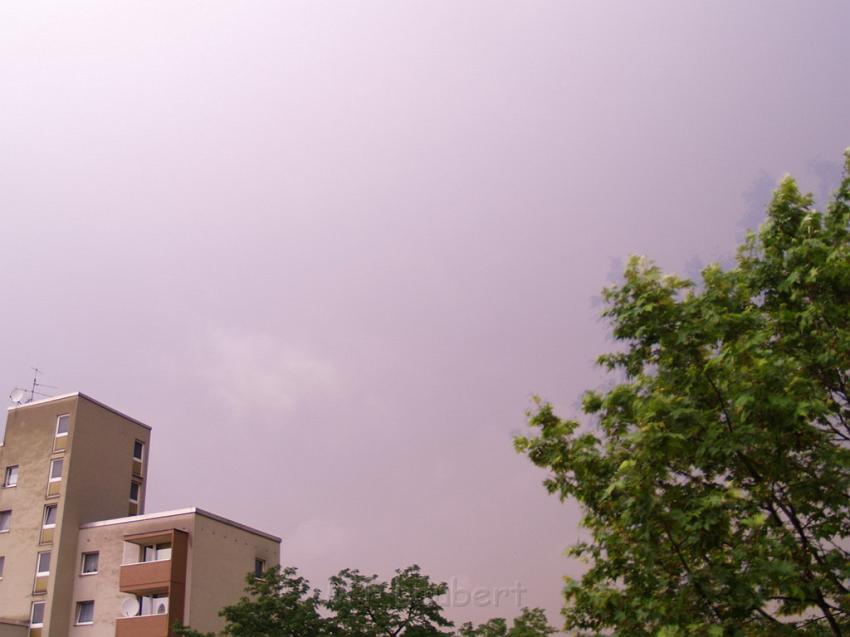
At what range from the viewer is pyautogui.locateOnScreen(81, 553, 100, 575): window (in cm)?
4166

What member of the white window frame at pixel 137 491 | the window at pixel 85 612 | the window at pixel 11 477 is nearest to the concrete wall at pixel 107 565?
the window at pixel 85 612

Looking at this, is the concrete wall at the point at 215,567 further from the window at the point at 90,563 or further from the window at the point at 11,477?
the window at the point at 11,477

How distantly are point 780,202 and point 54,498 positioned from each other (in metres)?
40.7

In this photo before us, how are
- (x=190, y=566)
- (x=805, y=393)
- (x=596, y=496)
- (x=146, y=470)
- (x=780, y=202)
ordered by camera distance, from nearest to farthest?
(x=805, y=393) < (x=596, y=496) < (x=780, y=202) < (x=190, y=566) < (x=146, y=470)

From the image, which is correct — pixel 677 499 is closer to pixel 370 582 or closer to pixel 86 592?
pixel 370 582

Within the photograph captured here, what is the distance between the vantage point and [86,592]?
4109cm

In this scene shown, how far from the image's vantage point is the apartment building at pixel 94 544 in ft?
129

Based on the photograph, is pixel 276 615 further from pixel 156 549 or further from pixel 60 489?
pixel 60 489

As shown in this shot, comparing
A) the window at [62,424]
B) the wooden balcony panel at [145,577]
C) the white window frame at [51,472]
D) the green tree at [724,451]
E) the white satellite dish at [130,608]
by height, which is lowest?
the green tree at [724,451]

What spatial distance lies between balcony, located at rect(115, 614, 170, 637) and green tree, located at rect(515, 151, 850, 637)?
30.0m

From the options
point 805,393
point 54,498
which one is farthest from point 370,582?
point 805,393

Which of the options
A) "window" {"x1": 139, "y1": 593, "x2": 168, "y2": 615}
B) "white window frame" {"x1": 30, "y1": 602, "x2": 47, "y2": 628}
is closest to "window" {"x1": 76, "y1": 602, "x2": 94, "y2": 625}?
"white window frame" {"x1": 30, "y1": 602, "x2": 47, "y2": 628}

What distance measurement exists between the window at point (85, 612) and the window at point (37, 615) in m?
1.69

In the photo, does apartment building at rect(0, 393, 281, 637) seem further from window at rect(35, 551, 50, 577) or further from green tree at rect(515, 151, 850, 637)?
green tree at rect(515, 151, 850, 637)
